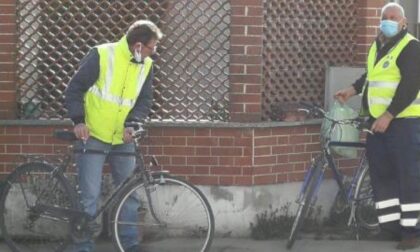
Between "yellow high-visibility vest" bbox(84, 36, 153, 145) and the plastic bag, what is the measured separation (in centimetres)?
184

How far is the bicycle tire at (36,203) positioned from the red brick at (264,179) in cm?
170

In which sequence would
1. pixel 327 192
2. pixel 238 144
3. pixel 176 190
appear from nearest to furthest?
pixel 176 190
pixel 238 144
pixel 327 192

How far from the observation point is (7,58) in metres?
6.46

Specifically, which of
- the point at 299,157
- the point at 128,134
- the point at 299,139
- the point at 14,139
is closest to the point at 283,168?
the point at 299,157

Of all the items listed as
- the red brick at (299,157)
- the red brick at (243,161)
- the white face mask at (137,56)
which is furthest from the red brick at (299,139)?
the white face mask at (137,56)

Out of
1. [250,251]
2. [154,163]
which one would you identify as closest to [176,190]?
[154,163]

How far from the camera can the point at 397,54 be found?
19.1 ft

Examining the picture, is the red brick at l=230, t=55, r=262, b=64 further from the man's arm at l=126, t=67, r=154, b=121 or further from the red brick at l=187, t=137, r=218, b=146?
the man's arm at l=126, t=67, r=154, b=121

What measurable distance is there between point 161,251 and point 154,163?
731mm

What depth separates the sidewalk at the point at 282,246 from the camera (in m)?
6.09

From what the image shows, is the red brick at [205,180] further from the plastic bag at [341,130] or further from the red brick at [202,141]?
the plastic bag at [341,130]

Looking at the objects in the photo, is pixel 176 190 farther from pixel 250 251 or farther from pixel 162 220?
pixel 250 251

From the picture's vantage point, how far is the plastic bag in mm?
6348

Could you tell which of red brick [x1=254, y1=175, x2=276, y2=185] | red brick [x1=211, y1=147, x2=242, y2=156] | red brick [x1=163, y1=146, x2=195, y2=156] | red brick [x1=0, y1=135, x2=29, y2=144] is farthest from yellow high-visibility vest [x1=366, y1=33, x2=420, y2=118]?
red brick [x1=0, y1=135, x2=29, y2=144]
